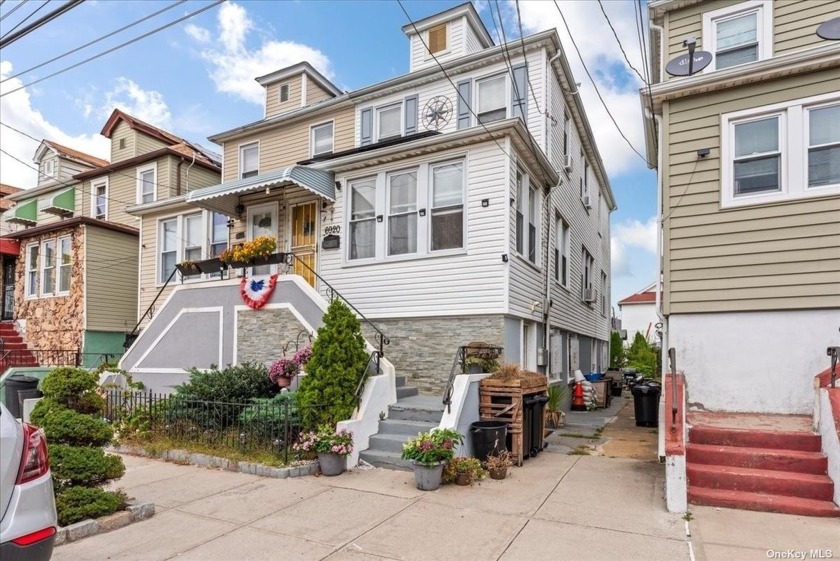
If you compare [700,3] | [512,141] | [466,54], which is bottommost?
[512,141]

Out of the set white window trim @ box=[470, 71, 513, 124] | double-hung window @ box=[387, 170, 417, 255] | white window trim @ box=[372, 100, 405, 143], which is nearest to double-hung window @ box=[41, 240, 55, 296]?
white window trim @ box=[372, 100, 405, 143]

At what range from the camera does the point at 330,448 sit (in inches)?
284

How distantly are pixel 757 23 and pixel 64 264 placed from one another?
62.7 ft

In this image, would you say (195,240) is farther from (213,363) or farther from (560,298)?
(560,298)

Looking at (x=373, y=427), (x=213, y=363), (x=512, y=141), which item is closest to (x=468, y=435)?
(x=373, y=427)

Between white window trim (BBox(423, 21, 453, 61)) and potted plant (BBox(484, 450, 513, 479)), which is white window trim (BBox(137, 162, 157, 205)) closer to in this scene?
white window trim (BBox(423, 21, 453, 61))

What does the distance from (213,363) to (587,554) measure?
887 cm

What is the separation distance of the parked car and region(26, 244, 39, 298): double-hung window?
1840 cm

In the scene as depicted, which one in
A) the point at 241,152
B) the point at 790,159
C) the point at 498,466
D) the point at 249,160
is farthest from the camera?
the point at 241,152

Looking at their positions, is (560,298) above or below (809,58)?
below

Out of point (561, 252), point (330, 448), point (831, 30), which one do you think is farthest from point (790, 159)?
point (330, 448)

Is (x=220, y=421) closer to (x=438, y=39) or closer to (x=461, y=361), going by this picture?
(x=461, y=361)

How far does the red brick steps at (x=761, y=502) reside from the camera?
5402mm

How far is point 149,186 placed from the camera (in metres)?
18.5
